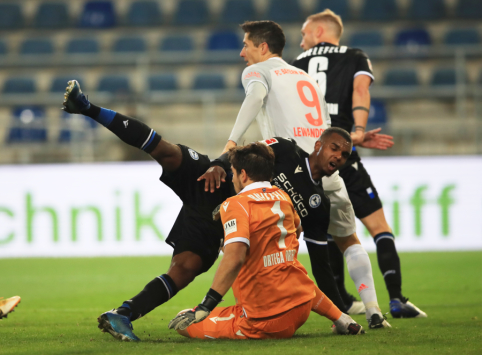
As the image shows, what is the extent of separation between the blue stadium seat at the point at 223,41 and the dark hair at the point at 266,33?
33.2 ft

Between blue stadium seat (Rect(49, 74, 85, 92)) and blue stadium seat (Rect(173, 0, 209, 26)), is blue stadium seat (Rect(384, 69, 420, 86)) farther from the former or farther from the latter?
blue stadium seat (Rect(49, 74, 85, 92))

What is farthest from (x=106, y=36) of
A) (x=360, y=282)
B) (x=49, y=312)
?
(x=360, y=282)

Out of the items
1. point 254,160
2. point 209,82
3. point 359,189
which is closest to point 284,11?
point 209,82

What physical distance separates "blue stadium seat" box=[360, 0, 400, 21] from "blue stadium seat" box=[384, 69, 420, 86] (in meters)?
2.10

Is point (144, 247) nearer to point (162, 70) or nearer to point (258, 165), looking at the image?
point (162, 70)

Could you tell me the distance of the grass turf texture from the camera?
3262 millimetres

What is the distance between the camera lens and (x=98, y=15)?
15602 millimetres

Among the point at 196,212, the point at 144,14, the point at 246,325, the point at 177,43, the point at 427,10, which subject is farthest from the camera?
the point at 144,14

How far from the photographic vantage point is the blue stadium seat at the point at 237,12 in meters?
15.3

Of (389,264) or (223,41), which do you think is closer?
(389,264)

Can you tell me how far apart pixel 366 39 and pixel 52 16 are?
763 cm

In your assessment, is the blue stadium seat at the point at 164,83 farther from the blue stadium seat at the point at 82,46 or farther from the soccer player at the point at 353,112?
the soccer player at the point at 353,112

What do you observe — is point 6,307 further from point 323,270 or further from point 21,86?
point 21,86

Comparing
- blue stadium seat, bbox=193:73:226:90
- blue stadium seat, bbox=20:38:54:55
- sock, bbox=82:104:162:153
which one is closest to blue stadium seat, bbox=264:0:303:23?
blue stadium seat, bbox=193:73:226:90
